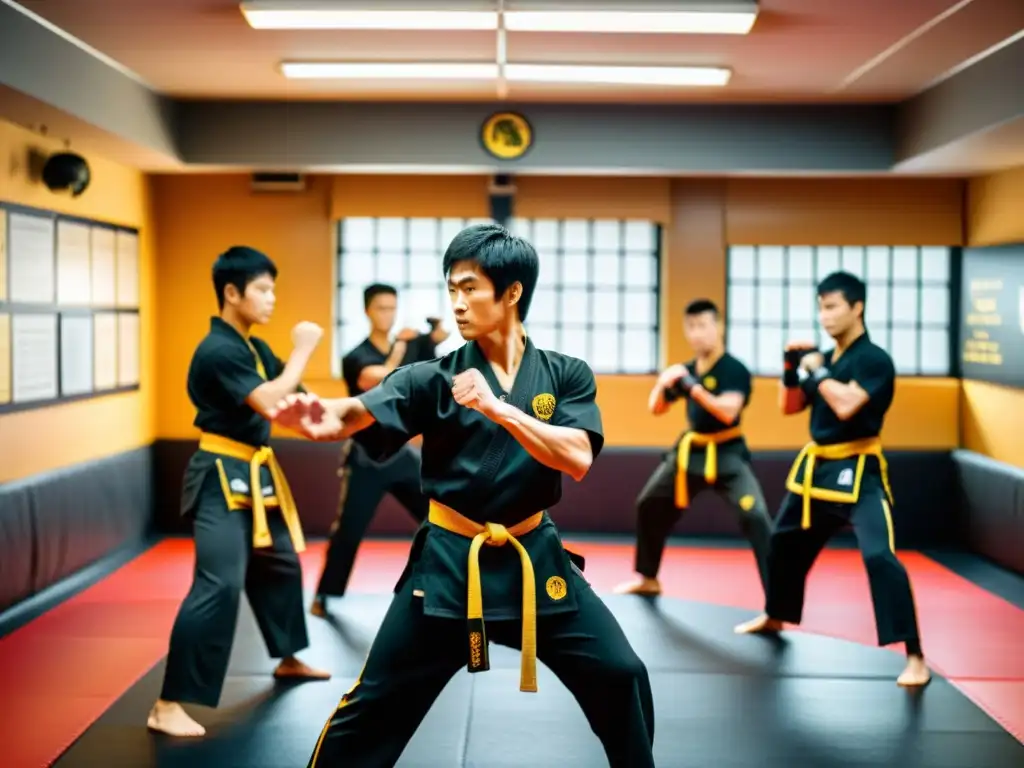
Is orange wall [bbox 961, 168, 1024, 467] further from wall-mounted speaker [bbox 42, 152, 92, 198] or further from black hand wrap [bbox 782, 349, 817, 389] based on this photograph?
wall-mounted speaker [bbox 42, 152, 92, 198]

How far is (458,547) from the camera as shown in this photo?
2213mm

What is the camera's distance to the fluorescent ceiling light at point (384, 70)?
4.91 m

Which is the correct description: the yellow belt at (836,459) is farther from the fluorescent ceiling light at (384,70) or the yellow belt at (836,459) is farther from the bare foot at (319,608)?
the fluorescent ceiling light at (384,70)

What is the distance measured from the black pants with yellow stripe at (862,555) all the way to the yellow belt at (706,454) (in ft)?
1.94

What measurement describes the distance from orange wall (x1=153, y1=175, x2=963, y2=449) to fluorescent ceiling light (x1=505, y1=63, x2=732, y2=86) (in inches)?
54.0

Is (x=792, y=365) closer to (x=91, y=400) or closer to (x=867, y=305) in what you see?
(x=867, y=305)

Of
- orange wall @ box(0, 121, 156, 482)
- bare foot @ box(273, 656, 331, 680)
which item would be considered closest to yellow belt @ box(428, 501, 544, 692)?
bare foot @ box(273, 656, 331, 680)

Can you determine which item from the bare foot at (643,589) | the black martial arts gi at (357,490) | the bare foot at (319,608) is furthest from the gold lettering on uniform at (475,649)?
the bare foot at (643,589)

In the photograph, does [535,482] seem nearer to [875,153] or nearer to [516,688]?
[516,688]

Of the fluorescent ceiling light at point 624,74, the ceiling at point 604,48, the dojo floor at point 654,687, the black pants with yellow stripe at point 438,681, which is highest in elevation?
the ceiling at point 604,48

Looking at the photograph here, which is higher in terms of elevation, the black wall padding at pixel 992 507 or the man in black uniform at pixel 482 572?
the man in black uniform at pixel 482 572

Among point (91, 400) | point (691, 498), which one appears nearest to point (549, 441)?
point (691, 498)

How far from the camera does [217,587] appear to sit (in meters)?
3.30

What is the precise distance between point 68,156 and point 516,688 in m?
3.16
